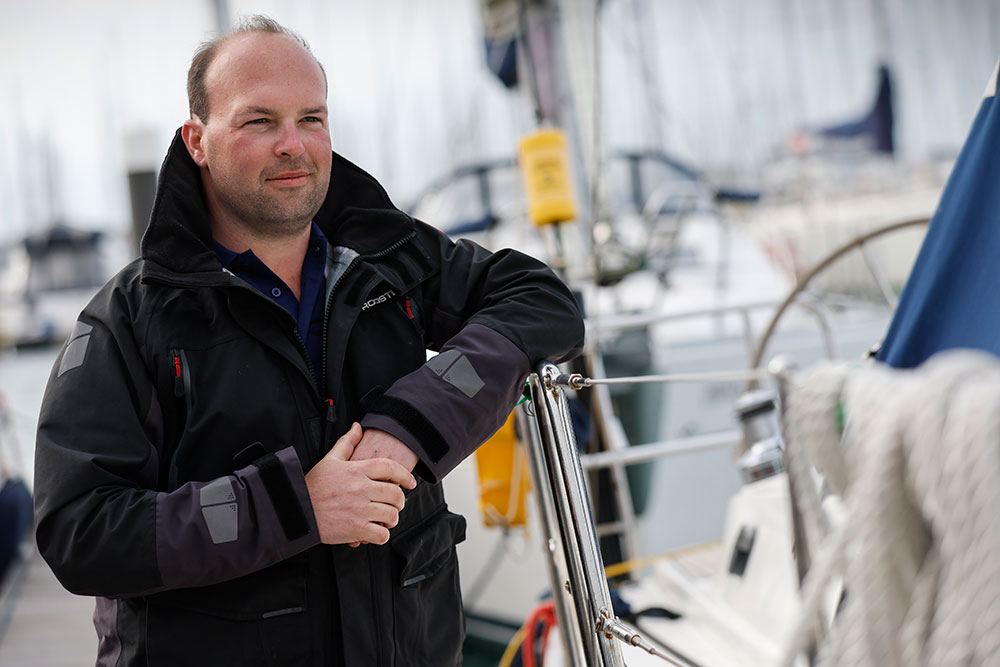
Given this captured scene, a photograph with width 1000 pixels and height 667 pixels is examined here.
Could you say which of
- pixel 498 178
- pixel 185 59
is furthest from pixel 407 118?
pixel 185 59

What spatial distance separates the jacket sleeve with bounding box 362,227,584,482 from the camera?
125 centimetres

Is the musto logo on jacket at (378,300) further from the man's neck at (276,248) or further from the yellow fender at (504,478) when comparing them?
the yellow fender at (504,478)

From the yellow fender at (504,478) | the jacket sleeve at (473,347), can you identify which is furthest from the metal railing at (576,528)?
the yellow fender at (504,478)

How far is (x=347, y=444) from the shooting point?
1.22 metres

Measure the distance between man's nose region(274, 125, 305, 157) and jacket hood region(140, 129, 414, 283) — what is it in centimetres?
14

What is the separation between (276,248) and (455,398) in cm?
36

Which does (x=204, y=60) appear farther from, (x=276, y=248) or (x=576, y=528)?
(x=576, y=528)

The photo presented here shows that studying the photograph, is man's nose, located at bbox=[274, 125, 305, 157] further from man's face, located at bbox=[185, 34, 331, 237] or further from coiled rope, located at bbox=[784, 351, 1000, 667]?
coiled rope, located at bbox=[784, 351, 1000, 667]

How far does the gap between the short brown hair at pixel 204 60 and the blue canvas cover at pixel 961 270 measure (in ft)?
3.32

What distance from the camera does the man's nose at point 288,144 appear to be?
1.34 m

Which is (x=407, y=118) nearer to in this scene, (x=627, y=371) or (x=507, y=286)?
(x=627, y=371)

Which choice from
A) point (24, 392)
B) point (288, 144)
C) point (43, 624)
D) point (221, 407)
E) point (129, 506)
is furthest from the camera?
point (24, 392)

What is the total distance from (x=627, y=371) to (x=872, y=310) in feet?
7.81

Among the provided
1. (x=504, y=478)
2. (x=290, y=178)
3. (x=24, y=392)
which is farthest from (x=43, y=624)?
(x=290, y=178)
